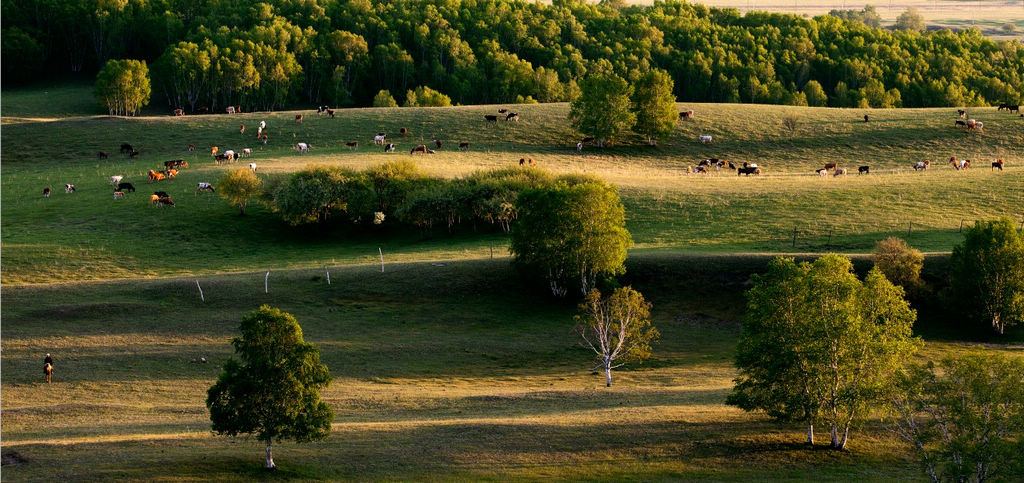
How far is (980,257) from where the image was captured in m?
59.4

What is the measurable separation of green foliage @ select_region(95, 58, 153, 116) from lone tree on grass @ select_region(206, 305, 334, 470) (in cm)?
11526

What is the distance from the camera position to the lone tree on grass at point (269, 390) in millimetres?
34031

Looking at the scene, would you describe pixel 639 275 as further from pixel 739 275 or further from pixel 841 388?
pixel 841 388

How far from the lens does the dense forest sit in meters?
160

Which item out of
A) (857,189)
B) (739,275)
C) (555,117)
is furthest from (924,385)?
(555,117)

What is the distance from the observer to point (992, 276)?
2317 inches

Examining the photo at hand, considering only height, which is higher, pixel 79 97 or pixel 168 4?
pixel 168 4

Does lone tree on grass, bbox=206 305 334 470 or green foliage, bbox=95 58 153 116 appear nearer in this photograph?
lone tree on grass, bbox=206 305 334 470

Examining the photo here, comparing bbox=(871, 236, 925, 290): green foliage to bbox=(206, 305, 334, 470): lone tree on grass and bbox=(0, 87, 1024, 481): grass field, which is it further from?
bbox=(206, 305, 334, 470): lone tree on grass

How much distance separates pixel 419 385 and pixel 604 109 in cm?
6688

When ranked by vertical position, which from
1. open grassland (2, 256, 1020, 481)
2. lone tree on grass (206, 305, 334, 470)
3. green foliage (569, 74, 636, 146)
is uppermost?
green foliage (569, 74, 636, 146)

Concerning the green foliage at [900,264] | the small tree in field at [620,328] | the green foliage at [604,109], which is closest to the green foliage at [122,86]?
the green foliage at [604,109]

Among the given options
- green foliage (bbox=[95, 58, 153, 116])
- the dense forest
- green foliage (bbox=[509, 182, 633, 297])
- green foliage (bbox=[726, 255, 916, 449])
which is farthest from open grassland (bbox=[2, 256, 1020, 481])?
the dense forest

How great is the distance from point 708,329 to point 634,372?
8617 mm
